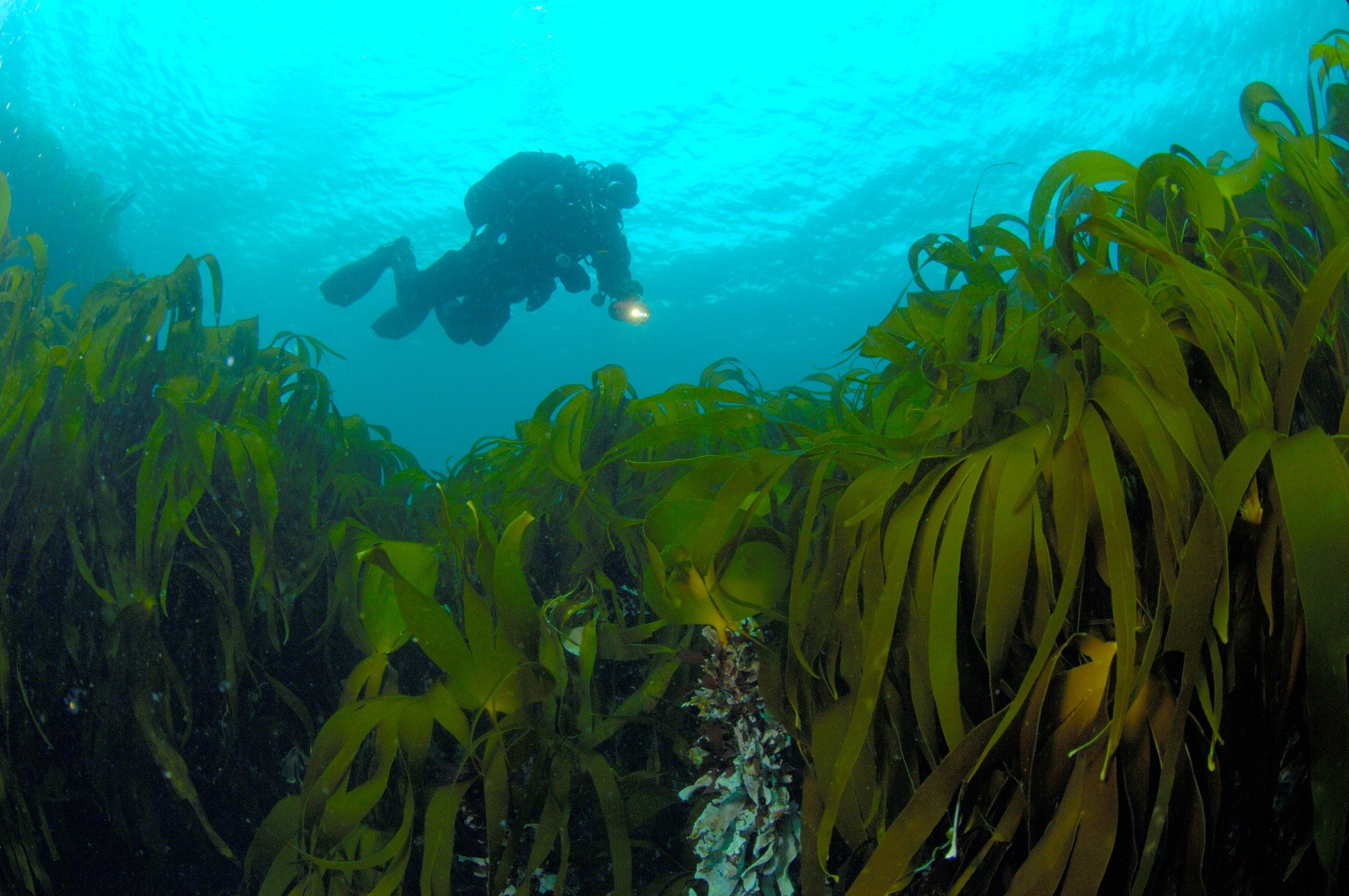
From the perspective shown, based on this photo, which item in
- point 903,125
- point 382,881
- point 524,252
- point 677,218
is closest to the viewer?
point 382,881

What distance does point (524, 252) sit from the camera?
9.41 meters

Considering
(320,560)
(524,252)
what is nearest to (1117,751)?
(320,560)

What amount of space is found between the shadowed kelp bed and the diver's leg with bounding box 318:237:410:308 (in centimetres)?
875

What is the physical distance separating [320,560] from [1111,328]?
76.8 inches

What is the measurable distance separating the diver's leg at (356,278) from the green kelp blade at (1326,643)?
35.5 feet

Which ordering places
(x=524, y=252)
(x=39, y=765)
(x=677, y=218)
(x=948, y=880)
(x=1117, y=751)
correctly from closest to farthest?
(x=1117, y=751)
(x=948, y=880)
(x=39, y=765)
(x=524, y=252)
(x=677, y=218)

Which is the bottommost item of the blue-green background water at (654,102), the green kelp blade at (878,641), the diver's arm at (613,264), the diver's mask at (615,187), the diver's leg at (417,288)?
the green kelp blade at (878,641)

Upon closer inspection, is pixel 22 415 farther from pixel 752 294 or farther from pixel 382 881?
pixel 752 294

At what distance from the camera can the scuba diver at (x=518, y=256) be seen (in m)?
9.03

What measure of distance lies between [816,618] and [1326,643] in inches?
22.4

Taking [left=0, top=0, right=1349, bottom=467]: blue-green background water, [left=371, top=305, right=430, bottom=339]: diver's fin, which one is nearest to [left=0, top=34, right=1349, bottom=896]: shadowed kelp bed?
[left=371, top=305, right=430, bottom=339]: diver's fin

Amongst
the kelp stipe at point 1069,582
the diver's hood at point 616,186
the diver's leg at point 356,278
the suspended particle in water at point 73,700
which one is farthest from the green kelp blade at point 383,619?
the diver's leg at point 356,278

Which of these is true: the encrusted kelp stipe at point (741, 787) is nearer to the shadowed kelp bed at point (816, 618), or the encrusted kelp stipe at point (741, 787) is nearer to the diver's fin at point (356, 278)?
the shadowed kelp bed at point (816, 618)

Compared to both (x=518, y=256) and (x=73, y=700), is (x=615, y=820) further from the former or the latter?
(x=518, y=256)
